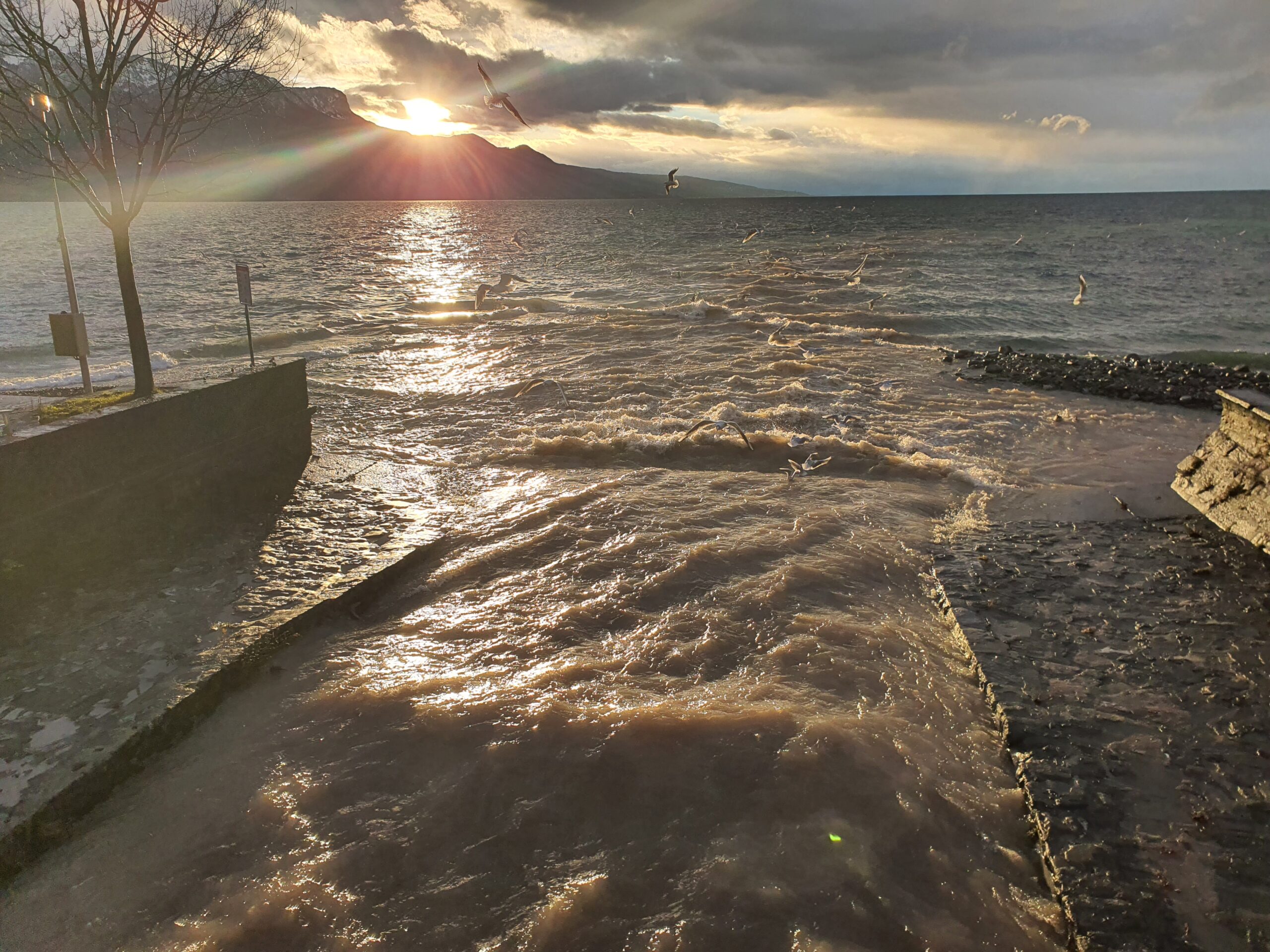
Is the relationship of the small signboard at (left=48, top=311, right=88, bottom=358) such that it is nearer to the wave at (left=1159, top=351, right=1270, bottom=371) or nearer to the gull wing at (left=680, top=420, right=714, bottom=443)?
the gull wing at (left=680, top=420, right=714, bottom=443)

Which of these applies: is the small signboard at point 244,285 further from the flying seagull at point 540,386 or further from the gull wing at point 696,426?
the gull wing at point 696,426

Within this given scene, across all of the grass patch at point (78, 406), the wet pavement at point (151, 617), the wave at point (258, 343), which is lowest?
the wet pavement at point (151, 617)

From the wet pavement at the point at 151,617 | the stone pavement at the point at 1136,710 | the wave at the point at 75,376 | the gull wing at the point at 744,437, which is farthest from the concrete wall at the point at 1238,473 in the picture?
the wave at the point at 75,376

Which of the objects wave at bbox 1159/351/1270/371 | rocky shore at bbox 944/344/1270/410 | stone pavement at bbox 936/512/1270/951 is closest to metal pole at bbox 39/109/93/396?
stone pavement at bbox 936/512/1270/951

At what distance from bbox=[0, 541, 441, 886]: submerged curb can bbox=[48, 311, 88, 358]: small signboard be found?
4703mm

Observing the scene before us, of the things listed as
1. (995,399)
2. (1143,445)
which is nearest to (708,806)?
(1143,445)

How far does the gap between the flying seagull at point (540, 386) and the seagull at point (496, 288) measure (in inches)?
425

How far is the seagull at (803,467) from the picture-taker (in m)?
9.44

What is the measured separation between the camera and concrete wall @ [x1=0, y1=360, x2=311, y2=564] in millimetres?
5500

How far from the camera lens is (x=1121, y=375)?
50.4 ft

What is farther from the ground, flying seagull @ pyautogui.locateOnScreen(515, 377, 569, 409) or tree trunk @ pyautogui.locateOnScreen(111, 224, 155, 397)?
tree trunk @ pyautogui.locateOnScreen(111, 224, 155, 397)

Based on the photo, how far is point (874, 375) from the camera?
1564cm

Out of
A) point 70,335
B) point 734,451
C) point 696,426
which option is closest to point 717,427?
point 696,426

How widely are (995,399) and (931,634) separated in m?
9.64
